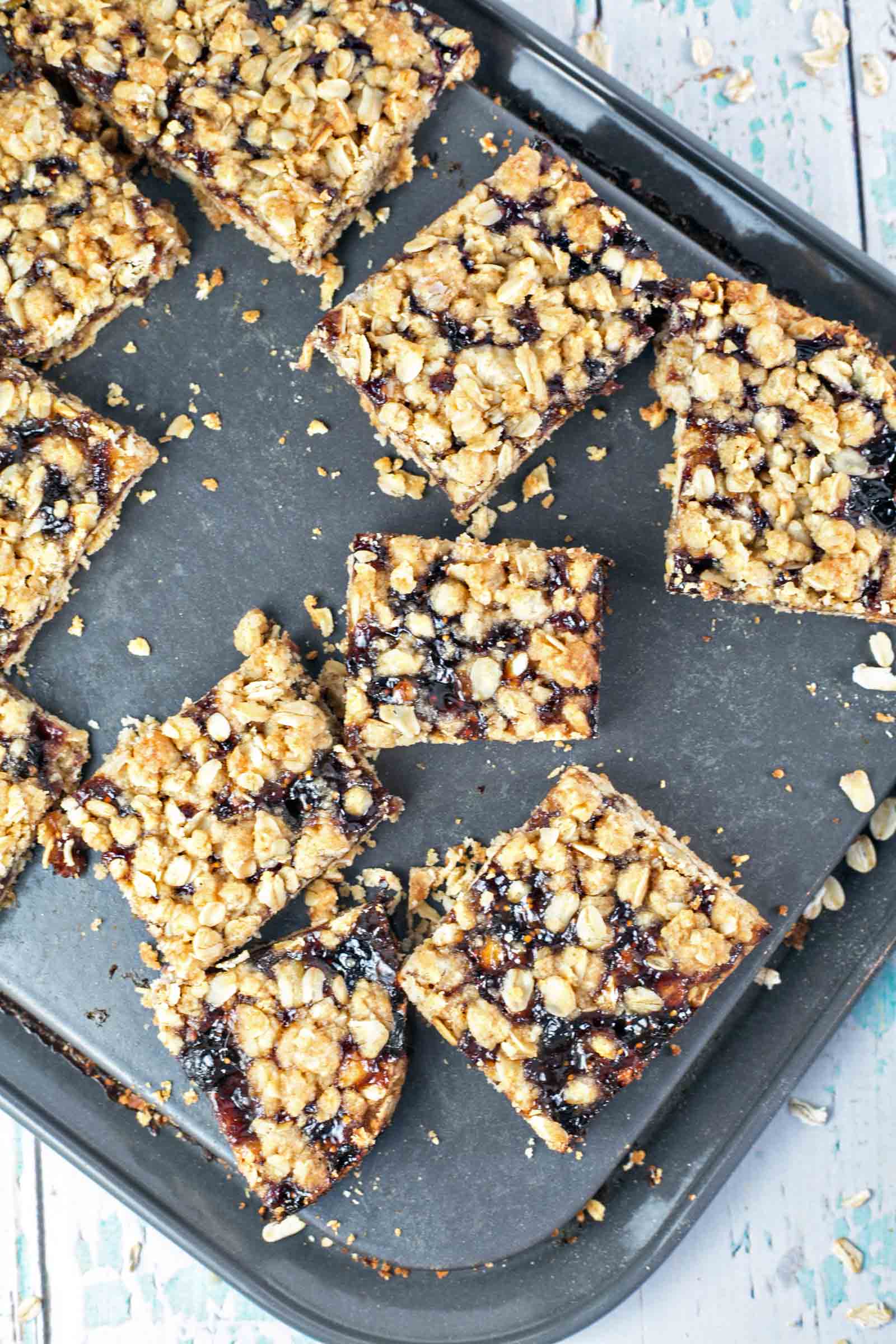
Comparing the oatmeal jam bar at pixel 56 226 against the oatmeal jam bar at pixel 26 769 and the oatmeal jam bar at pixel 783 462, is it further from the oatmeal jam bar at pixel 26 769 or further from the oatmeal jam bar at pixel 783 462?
the oatmeal jam bar at pixel 783 462

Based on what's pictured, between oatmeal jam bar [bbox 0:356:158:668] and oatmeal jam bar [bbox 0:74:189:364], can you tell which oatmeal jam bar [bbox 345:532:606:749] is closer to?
oatmeal jam bar [bbox 0:356:158:668]

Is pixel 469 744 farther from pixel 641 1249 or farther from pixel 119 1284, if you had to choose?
pixel 119 1284

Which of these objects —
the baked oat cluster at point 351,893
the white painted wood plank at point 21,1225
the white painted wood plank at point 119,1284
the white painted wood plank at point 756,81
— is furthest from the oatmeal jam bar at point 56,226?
the white painted wood plank at point 119,1284

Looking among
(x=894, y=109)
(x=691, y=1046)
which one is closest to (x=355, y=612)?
(x=691, y=1046)

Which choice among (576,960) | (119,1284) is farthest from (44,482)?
(119,1284)

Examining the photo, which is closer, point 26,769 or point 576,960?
point 576,960

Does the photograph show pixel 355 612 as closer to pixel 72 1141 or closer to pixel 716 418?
pixel 716 418
